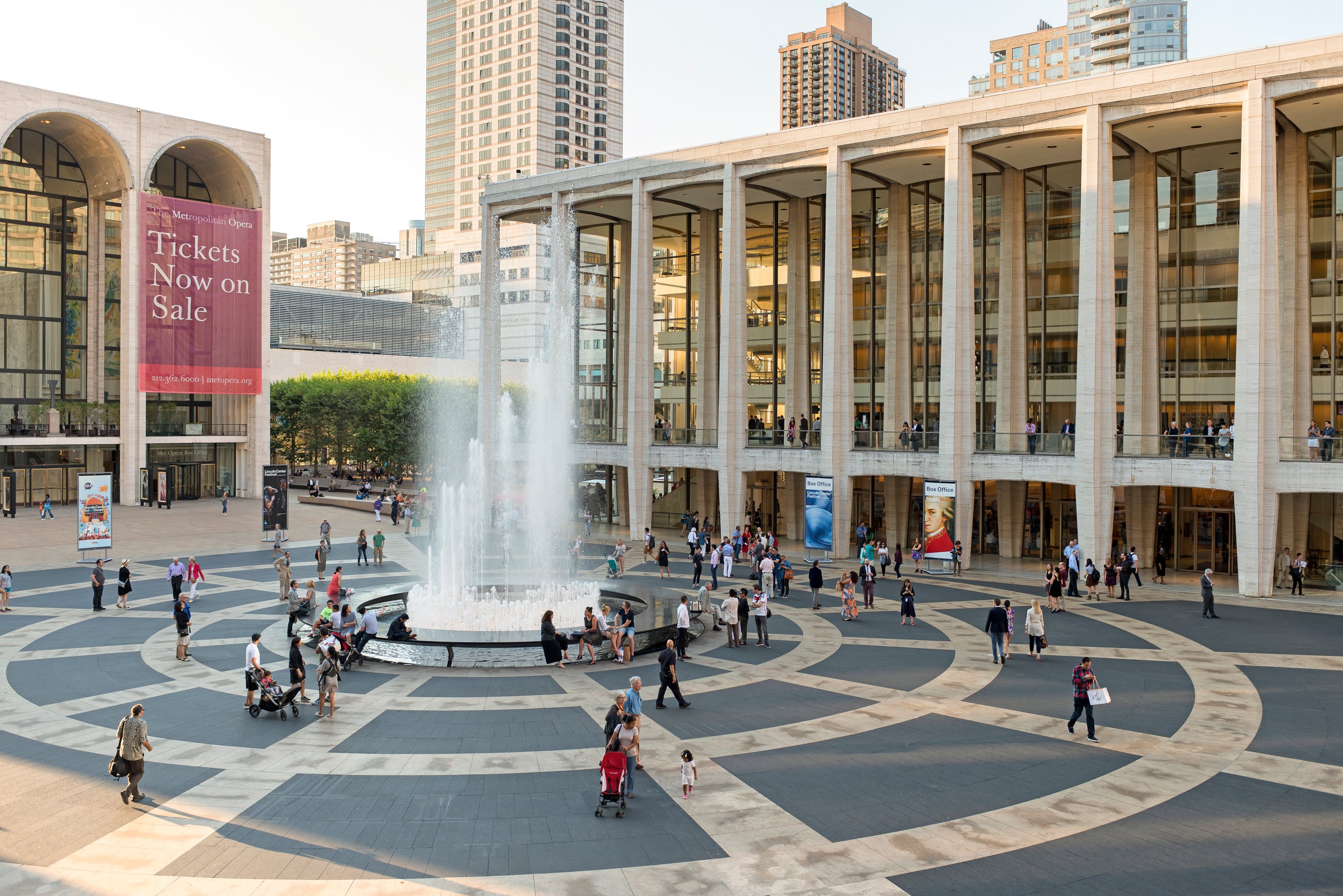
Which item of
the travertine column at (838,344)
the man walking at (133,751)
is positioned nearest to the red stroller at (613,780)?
the man walking at (133,751)

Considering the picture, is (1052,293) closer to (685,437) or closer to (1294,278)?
(1294,278)

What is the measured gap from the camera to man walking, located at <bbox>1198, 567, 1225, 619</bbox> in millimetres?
26141

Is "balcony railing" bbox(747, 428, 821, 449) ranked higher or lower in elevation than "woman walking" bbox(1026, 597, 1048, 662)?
higher

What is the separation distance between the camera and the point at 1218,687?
1886 cm

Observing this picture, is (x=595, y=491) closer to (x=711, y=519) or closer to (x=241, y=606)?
(x=711, y=519)

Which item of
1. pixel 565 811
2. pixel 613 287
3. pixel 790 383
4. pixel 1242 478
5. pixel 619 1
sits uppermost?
pixel 619 1

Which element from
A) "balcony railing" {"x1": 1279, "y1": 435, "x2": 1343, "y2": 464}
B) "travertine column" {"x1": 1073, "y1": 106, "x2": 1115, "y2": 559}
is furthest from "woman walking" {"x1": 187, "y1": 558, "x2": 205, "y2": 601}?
"balcony railing" {"x1": 1279, "y1": 435, "x2": 1343, "y2": 464}

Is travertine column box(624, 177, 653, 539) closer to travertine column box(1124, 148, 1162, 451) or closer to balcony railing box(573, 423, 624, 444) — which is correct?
balcony railing box(573, 423, 624, 444)

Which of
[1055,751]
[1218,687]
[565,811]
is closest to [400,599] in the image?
[565,811]

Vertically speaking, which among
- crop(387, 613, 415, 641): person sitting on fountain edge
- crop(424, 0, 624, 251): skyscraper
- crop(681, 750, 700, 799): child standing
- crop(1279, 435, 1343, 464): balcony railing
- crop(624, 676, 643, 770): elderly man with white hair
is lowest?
crop(681, 750, 700, 799): child standing

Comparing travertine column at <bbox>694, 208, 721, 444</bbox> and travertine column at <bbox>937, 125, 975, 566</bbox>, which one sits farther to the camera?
travertine column at <bbox>694, 208, 721, 444</bbox>

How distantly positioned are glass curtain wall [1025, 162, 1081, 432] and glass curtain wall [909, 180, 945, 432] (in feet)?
13.5

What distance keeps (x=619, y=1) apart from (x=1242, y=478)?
424 feet

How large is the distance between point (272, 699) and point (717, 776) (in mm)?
8176
